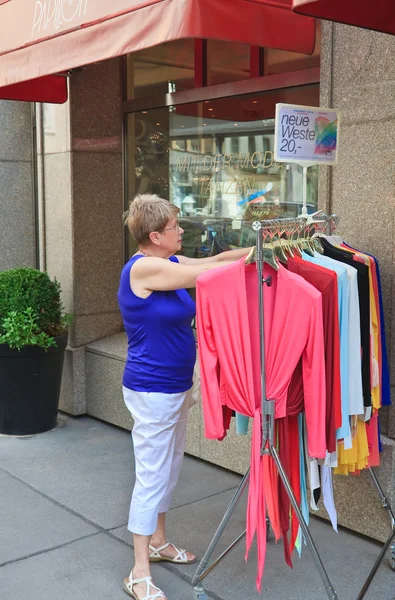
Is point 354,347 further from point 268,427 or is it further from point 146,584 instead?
point 146,584

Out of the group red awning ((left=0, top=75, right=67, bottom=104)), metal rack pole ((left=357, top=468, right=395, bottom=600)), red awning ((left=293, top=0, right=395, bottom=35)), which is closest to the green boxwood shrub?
red awning ((left=0, top=75, right=67, bottom=104))

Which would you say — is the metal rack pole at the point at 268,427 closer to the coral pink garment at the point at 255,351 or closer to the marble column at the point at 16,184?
the coral pink garment at the point at 255,351

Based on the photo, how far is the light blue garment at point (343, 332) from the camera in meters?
3.39

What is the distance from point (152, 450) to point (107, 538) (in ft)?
3.20

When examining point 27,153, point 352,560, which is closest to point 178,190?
point 27,153

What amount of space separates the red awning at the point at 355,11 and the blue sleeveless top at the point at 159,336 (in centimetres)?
135

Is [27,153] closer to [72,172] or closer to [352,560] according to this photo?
[72,172]

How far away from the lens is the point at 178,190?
6.82 metres

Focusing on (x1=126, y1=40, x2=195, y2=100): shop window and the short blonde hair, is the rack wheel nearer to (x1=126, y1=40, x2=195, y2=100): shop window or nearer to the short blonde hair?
the short blonde hair

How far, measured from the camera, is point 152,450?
3670 millimetres

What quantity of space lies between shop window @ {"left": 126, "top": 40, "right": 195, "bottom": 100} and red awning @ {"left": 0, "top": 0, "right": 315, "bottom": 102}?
1.52 m

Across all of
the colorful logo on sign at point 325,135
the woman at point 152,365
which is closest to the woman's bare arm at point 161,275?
the woman at point 152,365

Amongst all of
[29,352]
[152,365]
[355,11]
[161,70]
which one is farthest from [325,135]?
[161,70]

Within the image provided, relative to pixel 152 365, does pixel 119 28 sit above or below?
above
